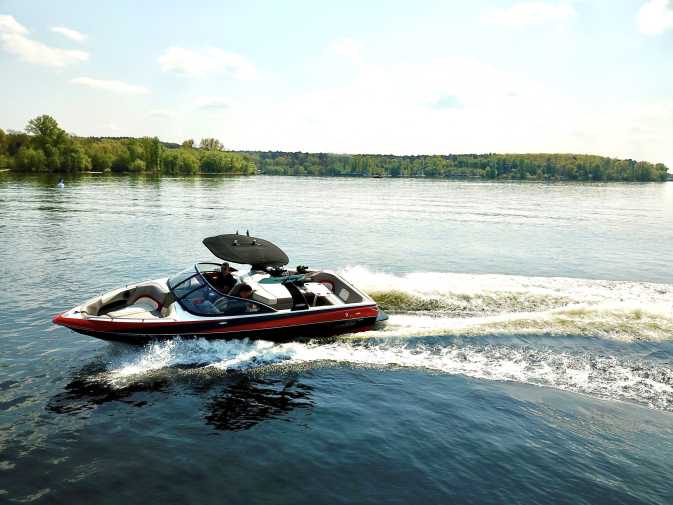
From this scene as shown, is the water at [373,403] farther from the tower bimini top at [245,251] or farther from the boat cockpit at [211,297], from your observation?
the tower bimini top at [245,251]

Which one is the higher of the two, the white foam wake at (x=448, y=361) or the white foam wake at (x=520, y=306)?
the white foam wake at (x=520, y=306)

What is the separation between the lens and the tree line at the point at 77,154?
437 feet

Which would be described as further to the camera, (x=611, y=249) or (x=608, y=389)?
(x=611, y=249)

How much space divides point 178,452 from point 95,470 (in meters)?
1.65

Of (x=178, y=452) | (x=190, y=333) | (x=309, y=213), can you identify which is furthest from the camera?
(x=309, y=213)

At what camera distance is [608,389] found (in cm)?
1435

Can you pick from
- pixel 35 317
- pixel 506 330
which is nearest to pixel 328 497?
pixel 506 330

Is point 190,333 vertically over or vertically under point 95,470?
over

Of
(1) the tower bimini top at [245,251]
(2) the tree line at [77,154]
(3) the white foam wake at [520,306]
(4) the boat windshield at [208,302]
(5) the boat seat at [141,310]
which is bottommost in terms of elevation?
(3) the white foam wake at [520,306]

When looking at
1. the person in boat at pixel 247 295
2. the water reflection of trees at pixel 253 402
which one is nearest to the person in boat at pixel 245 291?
the person in boat at pixel 247 295

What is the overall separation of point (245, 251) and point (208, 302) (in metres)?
2.86

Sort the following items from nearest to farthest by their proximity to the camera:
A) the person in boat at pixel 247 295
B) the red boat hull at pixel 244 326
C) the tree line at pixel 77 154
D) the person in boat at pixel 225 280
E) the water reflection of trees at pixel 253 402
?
the water reflection of trees at pixel 253 402 < the red boat hull at pixel 244 326 < the person in boat at pixel 247 295 < the person in boat at pixel 225 280 < the tree line at pixel 77 154

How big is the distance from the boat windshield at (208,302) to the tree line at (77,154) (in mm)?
137302

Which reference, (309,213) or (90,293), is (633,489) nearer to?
(90,293)
